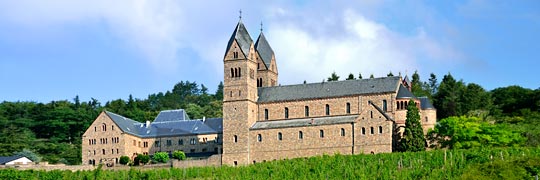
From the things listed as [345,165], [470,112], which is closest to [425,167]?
[345,165]

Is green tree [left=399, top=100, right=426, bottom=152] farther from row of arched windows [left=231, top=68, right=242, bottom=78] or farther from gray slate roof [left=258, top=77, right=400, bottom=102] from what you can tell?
row of arched windows [left=231, top=68, right=242, bottom=78]

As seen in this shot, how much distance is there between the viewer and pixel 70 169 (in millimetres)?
73062

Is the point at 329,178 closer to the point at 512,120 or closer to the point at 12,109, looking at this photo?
the point at 512,120

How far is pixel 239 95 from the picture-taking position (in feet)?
235

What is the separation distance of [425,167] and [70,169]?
1264 inches

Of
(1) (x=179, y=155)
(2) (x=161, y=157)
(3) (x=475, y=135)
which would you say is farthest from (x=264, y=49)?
(3) (x=475, y=135)

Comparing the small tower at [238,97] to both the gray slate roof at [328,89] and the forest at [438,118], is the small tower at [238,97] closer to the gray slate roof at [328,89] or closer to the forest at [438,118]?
the gray slate roof at [328,89]

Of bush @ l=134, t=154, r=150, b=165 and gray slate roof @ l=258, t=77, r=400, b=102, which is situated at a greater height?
gray slate roof @ l=258, t=77, r=400, b=102

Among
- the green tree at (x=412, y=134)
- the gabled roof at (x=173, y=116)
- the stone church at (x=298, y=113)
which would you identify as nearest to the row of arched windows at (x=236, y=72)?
the stone church at (x=298, y=113)

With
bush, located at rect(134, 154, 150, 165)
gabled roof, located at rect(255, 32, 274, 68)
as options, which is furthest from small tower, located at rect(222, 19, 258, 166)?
bush, located at rect(134, 154, 150, 165)

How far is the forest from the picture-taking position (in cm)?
6556

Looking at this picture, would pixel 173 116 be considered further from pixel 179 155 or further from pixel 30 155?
pixel 30 155

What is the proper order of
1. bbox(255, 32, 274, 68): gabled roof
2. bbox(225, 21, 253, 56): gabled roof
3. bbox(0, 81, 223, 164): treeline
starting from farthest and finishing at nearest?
bbox(0, 81, 223, 164): treeline, bbox(255, 32, 274, 68): gabled roof, bbox(225, 21, 253, 56): gabled roof

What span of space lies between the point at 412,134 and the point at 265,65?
17141 mm
